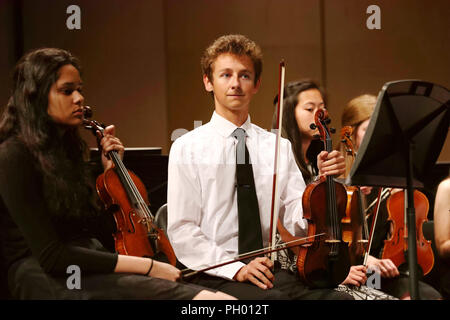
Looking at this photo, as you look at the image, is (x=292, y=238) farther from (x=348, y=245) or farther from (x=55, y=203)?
(x=55, y=203)

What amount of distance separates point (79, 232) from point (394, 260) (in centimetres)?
132

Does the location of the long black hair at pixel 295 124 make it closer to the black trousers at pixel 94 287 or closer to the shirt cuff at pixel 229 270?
the shirt cuff at pixel 229 270

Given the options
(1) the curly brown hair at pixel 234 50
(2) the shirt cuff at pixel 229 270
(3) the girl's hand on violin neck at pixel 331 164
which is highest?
(1) the curly brown hair at pixel 234 50

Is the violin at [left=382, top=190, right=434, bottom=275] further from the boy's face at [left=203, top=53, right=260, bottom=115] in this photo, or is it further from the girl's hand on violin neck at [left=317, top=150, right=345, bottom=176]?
the boy's face at [left=203, top=53, right=260, bottom=115]

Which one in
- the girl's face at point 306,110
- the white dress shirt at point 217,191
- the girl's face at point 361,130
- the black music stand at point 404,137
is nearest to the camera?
the black music stand at point 404,137

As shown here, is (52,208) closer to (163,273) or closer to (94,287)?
(94,287)

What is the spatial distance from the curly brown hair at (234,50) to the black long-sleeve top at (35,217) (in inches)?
32.2

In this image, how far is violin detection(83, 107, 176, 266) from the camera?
79.5 inches

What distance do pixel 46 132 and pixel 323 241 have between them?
3.52 feet

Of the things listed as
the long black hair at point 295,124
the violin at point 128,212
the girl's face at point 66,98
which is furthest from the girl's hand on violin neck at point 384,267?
the girl's face at point 66,98

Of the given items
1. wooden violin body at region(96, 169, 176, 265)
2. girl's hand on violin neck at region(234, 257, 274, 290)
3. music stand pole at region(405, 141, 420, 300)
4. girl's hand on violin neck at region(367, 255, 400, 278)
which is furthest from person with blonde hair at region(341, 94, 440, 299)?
wooden violin body at region(96, 169, 176, 265)

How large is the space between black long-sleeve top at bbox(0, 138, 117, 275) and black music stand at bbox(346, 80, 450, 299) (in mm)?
888

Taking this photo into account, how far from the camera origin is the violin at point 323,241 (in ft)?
6.43

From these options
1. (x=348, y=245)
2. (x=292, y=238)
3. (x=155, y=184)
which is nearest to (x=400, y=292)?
(x=348, y=245)
